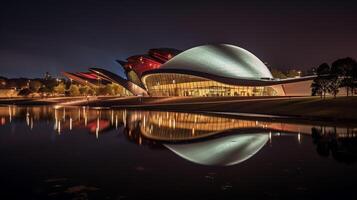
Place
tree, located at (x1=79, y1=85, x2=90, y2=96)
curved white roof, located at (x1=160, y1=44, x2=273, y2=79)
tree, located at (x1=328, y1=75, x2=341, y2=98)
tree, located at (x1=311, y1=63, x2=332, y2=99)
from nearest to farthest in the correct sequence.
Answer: tree, located at (x1=328, y1=75, x2=341, y2=98)
tree, located at (x1=311, y1=63, x2=332, y2=99)
curved white roof, located at (x1=160, y1=44, x2=273, y2=79)
tree, located at (x1=79, y1=85, x2=90, y2=96)

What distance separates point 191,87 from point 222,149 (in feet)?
217

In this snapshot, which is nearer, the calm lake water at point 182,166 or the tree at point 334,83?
the calm lake water at point 182,166

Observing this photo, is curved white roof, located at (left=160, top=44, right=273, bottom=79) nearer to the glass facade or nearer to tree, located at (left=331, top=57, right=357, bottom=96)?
the glass facade

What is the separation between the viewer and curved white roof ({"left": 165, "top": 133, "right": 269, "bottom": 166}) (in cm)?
1504

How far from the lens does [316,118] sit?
110ft

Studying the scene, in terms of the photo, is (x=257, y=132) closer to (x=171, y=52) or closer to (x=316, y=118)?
(x=316, y=118)

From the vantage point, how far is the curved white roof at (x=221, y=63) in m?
81.1

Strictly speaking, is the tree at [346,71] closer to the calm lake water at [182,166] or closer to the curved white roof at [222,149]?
the calm lake water at [182,166]

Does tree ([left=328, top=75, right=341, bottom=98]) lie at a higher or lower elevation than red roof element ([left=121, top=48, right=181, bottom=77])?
lower

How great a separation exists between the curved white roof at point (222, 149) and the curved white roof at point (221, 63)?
59.0 meters

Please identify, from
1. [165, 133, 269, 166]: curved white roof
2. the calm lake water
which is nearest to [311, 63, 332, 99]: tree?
the calm lake water

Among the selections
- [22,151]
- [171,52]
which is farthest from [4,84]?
[22,151]

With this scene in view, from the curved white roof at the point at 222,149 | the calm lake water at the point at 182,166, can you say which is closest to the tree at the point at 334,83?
the calm lake water at the point at 182,166

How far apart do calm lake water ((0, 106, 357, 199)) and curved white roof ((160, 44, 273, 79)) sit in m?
58.5
